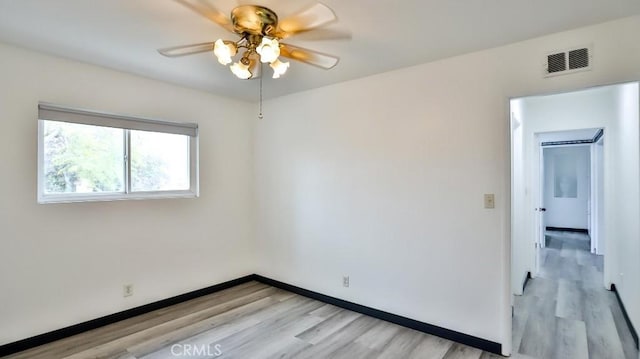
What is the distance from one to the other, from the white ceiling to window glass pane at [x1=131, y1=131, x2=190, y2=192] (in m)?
0.78

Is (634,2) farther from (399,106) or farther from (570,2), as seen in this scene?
(399,106)

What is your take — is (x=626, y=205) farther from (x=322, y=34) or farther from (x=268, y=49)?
(x=268, y=49)

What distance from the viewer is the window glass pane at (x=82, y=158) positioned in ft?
8.89

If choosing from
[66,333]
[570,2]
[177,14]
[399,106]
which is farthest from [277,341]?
[570,2]

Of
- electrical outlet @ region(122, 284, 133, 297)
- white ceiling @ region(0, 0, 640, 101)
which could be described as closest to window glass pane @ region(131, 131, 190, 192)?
white ceiling @ region(0, 0, 640, 101)

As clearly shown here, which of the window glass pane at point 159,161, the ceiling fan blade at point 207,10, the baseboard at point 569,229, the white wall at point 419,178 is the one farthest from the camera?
the baseboard at point 569,229

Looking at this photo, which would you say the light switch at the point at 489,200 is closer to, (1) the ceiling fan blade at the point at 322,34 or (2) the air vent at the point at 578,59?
(2) the air vent at the point at 578,59

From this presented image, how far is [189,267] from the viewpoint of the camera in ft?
11.8

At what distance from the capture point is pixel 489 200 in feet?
8.20

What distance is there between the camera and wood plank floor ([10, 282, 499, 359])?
8.13 ft

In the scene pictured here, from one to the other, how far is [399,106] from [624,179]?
2328mm

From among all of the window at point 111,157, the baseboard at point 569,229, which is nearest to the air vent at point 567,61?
the window at point 111,157

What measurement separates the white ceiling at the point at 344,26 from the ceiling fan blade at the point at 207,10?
0.09 m

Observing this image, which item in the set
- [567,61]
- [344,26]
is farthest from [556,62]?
[344,26]
